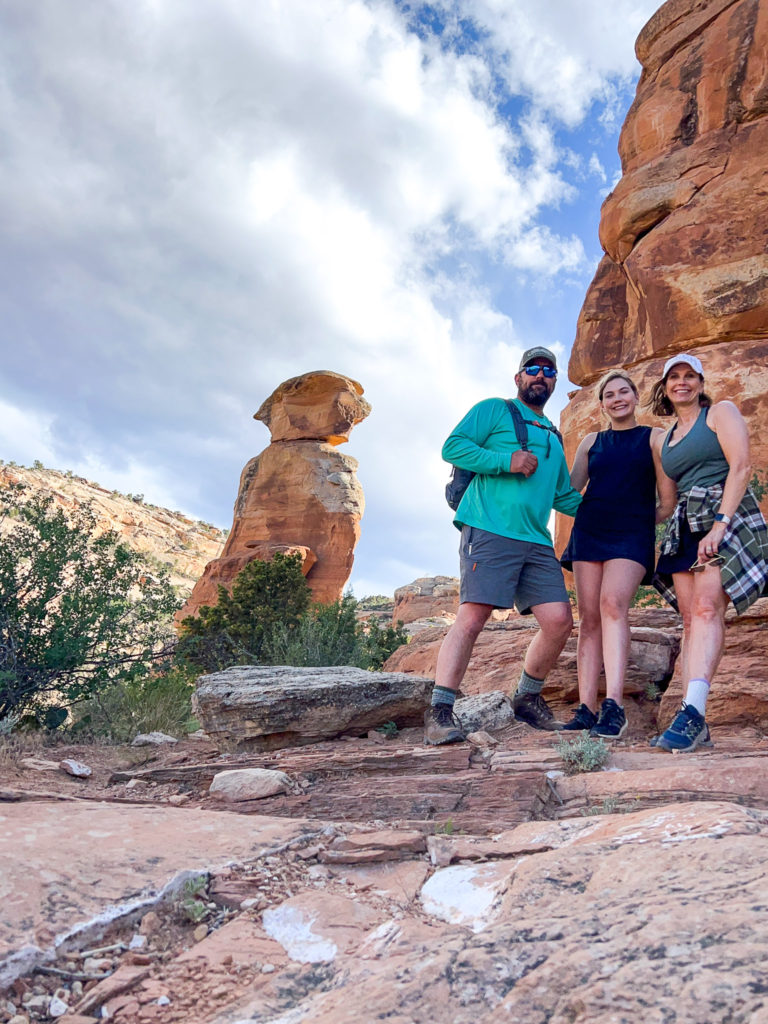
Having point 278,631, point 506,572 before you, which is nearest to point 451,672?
point 506,572

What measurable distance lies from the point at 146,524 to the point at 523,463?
46.5 metres

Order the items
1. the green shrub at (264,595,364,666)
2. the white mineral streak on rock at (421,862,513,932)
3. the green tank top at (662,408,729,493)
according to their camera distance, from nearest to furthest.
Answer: the white mineral streak on rock at (421,862,513,932) → the green tank top at (662,408,729,493) → the green shrub at (264,595,364,666)

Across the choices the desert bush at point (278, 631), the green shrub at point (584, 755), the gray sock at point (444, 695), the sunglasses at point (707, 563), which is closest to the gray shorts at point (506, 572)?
the gray sock at point (444, 695)

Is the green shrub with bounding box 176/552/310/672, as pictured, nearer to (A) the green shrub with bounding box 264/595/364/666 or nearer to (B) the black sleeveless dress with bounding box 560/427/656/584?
(A) the green shrub with bounding box 264/595/364/666

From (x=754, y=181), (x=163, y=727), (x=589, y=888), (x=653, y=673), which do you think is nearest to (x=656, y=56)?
(x=754, y=181)

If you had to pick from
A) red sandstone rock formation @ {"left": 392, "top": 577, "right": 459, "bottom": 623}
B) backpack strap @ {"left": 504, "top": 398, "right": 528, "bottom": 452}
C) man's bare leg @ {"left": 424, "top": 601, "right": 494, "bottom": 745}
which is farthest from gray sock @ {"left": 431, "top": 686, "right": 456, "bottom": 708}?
red sandstone rock formation @ {"left": 392, "top": 577, "right": 459, "bottom": 623}

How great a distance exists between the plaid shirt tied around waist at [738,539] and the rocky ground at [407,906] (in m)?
0.87

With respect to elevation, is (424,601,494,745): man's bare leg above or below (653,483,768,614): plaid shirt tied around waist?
below

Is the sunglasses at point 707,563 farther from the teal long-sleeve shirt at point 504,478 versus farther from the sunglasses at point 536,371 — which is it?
the sunglasses at point 536,371

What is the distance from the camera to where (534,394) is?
450 centimetres

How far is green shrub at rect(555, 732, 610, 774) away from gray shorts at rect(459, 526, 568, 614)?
87cm

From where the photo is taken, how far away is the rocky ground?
123cm

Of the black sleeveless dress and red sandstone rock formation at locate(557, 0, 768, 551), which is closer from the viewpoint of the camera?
the black sleeveless dress

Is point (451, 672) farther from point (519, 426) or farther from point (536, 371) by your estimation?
point (536, 371)
